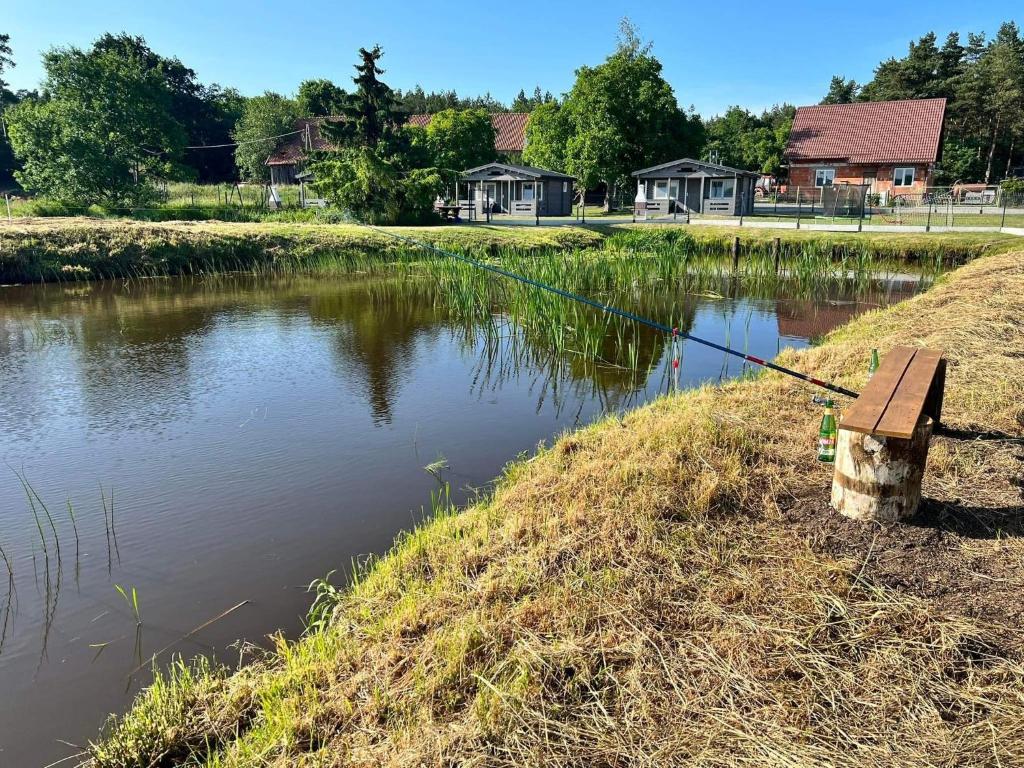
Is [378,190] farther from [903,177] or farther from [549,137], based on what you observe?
[903,177]

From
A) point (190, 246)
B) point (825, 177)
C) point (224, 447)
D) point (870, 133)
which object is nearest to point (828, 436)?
point (224, 447)

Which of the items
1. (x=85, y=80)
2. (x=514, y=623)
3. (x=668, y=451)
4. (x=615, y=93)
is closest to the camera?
(x=514, y=623)

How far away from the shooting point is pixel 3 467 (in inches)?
251

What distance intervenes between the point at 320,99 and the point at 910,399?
144ft

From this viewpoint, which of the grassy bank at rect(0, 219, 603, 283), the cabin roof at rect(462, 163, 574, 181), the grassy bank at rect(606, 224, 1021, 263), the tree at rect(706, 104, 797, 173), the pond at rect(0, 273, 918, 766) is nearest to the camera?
the pond at rect(0, 273, 918, 766)

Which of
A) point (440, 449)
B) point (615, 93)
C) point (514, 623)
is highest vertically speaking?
point (615, 93)

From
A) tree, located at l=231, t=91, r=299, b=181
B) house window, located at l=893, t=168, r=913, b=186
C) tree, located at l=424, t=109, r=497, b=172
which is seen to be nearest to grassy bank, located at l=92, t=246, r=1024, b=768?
tree, located at l=424, t=109, r=497, b=172

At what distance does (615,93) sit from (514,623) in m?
36.4

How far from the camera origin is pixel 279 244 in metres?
20.8

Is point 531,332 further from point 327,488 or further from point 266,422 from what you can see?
point 327,488

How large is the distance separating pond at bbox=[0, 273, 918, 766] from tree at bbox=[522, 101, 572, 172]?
26.0 m

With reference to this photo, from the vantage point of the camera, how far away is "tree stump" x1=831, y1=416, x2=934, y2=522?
3482 mm

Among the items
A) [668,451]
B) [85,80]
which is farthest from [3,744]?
[85,80]

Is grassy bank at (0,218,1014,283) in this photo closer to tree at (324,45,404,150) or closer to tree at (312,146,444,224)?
tree at (312,146,444,224)
